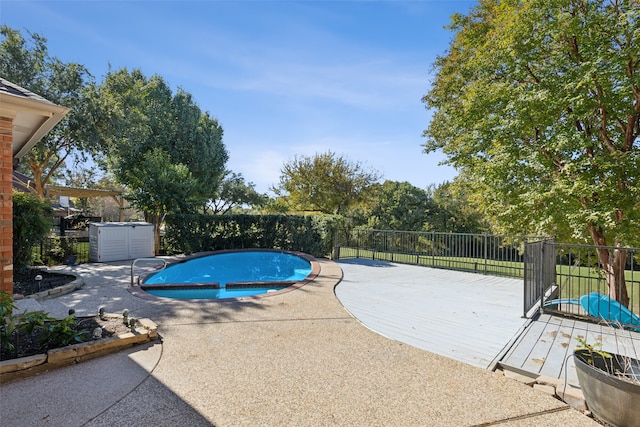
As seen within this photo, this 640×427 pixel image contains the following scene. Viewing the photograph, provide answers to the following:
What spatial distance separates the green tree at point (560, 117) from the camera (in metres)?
7.11

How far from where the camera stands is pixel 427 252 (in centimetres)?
1088

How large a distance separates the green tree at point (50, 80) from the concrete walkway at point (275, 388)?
447 inches

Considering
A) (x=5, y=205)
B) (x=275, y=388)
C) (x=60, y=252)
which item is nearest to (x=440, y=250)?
(x=275, y=388)

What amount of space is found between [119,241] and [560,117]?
549 inches

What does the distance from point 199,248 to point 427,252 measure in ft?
29.0

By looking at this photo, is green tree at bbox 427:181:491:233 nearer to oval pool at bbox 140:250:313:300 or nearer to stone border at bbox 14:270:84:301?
oval pool at bbox 140:250:313:300

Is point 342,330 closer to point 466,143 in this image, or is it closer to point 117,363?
point 117,363

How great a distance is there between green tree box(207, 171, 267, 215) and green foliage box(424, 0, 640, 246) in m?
17.5

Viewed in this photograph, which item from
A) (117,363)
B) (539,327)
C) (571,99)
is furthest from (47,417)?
(571,99)

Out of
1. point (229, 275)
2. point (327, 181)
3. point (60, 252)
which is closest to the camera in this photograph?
point (60, 252)

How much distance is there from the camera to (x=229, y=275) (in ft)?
33.4

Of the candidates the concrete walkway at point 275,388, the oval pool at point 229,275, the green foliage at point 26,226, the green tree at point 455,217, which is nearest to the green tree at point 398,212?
the green tree at point 455,217

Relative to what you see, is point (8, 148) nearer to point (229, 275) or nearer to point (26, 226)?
point (26, 226)

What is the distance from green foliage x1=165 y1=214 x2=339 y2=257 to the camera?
12375 mm
